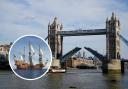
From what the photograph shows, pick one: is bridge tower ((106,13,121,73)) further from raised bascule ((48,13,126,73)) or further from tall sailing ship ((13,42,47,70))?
tall sailing ship ((13,42,47,70))

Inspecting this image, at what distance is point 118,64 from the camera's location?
256 ft

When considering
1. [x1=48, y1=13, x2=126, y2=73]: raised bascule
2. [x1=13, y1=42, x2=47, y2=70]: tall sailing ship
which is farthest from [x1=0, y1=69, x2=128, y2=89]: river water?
[x1=48, y1=13, x2=126, y2=73]: raised bascule

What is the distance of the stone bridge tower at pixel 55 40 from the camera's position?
93669mm

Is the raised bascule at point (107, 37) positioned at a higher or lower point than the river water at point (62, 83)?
higher

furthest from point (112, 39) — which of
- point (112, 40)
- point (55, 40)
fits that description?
point (55, 40)

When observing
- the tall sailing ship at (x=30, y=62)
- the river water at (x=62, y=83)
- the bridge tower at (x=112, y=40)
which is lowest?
the river water at (x=62, y=83)

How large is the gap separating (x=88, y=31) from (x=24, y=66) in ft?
276

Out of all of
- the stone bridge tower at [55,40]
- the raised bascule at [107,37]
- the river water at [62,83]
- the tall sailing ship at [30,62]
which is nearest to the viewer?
the tall sailing ship at [30,62]

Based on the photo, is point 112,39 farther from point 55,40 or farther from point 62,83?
point 62,83

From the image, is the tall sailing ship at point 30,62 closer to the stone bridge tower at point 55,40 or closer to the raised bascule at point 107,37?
the raised bascule at point 107,37

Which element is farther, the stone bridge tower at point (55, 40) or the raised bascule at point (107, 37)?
the stone bridge tower at point (55, 40)

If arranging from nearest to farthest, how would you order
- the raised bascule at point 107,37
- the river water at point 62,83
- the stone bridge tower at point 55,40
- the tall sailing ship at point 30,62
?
the tall sailing ship at point 30,62
the river water at point 62,83
the raised bascule at point 107,37
the stone bridge tower at point 55,40

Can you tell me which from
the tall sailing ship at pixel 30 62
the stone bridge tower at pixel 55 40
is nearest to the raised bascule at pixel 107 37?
the stone bridge tower at pixel 55 40

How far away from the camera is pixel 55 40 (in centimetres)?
9375
